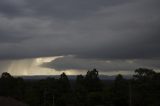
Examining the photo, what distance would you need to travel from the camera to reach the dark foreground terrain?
276ft

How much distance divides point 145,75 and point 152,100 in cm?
875

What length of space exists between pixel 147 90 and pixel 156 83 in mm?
2411

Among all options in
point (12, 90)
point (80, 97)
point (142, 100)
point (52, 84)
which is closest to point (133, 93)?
point (142, 100)

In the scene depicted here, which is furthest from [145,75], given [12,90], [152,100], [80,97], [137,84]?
[12,90]

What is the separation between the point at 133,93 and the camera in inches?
3319

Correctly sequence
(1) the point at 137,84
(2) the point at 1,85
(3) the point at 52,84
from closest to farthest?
1. (1) the point at 137,84
2. (3) the point at 52,84
3. (2) the point at 1,85

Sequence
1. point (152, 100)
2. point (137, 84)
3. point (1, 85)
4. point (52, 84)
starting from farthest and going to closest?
point (1, 85) → point (52, 84) → point (137, 84) → point (152, 100)

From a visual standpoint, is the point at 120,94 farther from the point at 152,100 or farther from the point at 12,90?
the point at 12,90

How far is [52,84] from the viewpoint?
309ft

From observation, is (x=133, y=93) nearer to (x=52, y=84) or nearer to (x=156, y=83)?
(x=156, y=83)

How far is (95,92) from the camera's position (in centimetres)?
8906

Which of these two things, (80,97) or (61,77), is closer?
(80,97)

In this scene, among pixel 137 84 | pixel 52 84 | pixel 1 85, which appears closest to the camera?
pixel 137 84

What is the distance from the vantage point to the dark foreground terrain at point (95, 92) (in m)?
84.1
